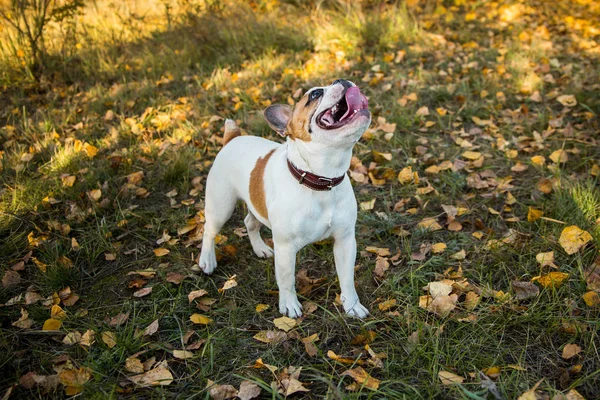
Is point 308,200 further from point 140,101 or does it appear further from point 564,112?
point 140,101

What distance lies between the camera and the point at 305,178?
8.21ft

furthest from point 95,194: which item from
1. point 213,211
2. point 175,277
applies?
point 213,211

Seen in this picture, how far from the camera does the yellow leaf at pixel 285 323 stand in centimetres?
281

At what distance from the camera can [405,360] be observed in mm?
2496

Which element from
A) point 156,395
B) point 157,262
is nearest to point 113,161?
point 157,262

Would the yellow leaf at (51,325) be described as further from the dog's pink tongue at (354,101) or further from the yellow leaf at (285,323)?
the dog's pink tongue at (354,101)

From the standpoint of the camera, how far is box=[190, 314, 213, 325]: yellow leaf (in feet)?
9.45

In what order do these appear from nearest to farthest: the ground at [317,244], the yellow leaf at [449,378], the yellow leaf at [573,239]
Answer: the yellow leaf at [449,378], the ground at [317,244], the yellow leaf at [573,239]

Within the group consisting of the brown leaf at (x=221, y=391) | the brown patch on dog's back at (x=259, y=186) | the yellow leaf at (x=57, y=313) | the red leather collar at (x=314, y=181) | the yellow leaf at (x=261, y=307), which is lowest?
the yellow leaf at (x=261, y=307)

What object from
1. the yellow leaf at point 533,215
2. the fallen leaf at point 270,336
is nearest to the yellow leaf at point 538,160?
the yellow leaf at point 533,215

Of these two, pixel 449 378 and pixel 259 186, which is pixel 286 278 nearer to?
pixel 259 186

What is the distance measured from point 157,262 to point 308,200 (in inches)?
61.6

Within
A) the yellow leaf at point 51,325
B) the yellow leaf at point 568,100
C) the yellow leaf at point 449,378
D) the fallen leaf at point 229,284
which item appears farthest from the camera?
the yellow leaf at point 568,100

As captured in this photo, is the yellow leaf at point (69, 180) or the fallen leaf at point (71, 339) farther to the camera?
the yellow leaf at point (69, 180)
